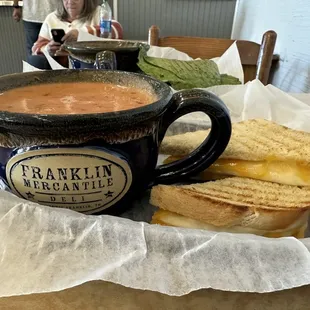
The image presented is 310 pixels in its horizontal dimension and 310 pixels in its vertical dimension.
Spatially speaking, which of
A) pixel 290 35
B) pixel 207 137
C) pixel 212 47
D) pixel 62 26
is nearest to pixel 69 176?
pixel 207 137

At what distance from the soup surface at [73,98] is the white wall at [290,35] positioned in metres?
1.05

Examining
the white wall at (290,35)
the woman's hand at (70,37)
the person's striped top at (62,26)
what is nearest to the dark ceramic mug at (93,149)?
the white wall at (290,35)

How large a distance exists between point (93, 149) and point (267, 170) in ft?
0.67

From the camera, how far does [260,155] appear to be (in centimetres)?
41

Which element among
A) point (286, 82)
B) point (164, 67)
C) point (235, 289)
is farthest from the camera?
point (286, 82)

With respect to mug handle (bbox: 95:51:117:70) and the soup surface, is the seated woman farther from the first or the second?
the soup surface

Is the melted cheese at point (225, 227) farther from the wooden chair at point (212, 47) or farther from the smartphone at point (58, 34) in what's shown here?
the smartphone at point (58, 34)

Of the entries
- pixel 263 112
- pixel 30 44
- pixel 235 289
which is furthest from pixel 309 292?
pixel 30 44

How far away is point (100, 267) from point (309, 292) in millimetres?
175

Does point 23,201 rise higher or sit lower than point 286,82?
higher

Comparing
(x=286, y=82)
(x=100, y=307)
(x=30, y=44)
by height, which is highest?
(x=100, y=307)

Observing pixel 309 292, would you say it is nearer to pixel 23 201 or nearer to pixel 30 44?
pixel 23 201

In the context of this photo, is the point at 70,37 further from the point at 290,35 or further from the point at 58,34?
the point at 290,35

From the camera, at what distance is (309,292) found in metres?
0.30
